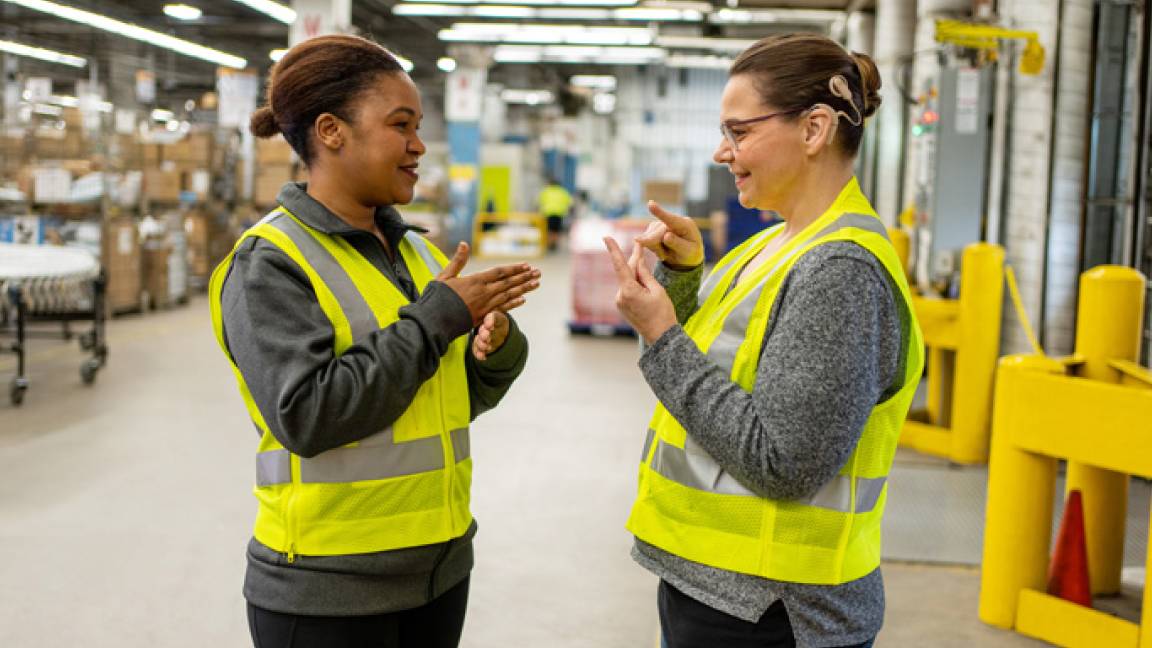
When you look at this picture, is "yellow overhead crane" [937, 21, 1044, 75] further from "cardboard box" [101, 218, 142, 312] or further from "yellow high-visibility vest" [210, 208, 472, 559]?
"cardboard box" [101, 218, 142, 312]

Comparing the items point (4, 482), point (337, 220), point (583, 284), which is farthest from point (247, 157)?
point (337, 220)

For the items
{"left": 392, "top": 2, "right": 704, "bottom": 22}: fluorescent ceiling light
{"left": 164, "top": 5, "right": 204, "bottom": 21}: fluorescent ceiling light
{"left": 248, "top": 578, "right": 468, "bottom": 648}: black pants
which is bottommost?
{"left": 248, "top": 578, "right": 468, "bottom": 648}: black pants

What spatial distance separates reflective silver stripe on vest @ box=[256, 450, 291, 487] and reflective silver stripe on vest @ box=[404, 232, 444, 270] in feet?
1.61

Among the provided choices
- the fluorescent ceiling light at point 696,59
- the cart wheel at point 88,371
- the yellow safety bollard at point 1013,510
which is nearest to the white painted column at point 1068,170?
the yellow safety bollard at point 1013,510

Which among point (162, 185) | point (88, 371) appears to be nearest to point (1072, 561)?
point (88, 371)

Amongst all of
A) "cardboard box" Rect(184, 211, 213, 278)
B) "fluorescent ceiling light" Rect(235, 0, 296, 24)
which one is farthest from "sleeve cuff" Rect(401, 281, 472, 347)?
"fluorescent ceiling light" Rect(235, 0, 296, 24)

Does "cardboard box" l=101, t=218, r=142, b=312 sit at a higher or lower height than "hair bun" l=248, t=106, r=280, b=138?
lower

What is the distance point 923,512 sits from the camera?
538 centimetres

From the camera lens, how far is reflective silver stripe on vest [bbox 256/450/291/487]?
1822 millimetres

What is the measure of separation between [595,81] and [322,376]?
A: 34.6 metres

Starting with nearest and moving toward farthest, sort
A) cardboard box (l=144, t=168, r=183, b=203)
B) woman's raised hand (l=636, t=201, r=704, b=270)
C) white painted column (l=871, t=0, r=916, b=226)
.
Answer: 1. woman's raised hand (l=636, t=201, r=704, b=270)
2. white painted column (l=871, t=0, r=916, b=226)
3. cardboard box (l=144, t=168, r=183, b=203)

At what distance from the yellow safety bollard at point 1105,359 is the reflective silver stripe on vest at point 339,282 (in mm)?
3043

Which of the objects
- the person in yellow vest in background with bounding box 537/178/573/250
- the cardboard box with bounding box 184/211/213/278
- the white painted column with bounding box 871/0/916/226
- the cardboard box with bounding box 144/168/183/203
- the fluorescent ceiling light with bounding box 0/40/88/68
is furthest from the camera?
the person in yellow vest in background with bounding box 537/178/573/250

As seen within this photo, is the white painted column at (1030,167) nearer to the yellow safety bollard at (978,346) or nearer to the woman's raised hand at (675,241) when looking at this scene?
the yellow safety bollard at (978,346)
